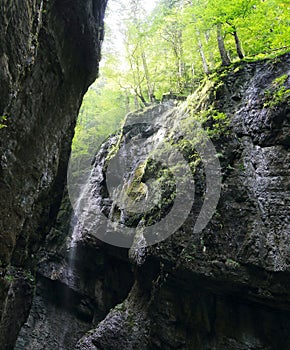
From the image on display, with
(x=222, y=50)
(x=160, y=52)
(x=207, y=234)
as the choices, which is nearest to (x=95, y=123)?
(x=160, y=52)

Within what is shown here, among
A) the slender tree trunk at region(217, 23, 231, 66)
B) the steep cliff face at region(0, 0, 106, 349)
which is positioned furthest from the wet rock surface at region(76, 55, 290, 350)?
the steep cliff face at region(0, 0, 106, 349)

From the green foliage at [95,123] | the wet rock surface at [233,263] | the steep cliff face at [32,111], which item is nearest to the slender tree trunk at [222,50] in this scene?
the wet rock surface at [233,263]

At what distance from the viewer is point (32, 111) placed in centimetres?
704

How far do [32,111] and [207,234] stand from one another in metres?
5.53

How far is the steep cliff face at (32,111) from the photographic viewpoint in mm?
4793

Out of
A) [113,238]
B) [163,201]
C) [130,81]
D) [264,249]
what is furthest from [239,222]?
[130,81]

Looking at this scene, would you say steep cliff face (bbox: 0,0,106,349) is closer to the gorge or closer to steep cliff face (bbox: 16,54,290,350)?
the gorge

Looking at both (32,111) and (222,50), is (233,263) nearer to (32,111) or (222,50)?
(32,111)

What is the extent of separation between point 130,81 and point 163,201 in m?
11.7

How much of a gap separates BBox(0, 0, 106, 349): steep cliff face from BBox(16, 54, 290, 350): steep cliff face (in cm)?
270

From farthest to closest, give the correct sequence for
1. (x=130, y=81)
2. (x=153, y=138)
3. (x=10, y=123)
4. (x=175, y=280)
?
(x=130, y=81)
(x=153, y=138)
(x=175, y=280)
(x=10, y=123)

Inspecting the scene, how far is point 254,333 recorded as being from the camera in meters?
7.58

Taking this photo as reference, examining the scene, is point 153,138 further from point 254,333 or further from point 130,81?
point 254,333

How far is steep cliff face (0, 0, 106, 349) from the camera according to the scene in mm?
4793
